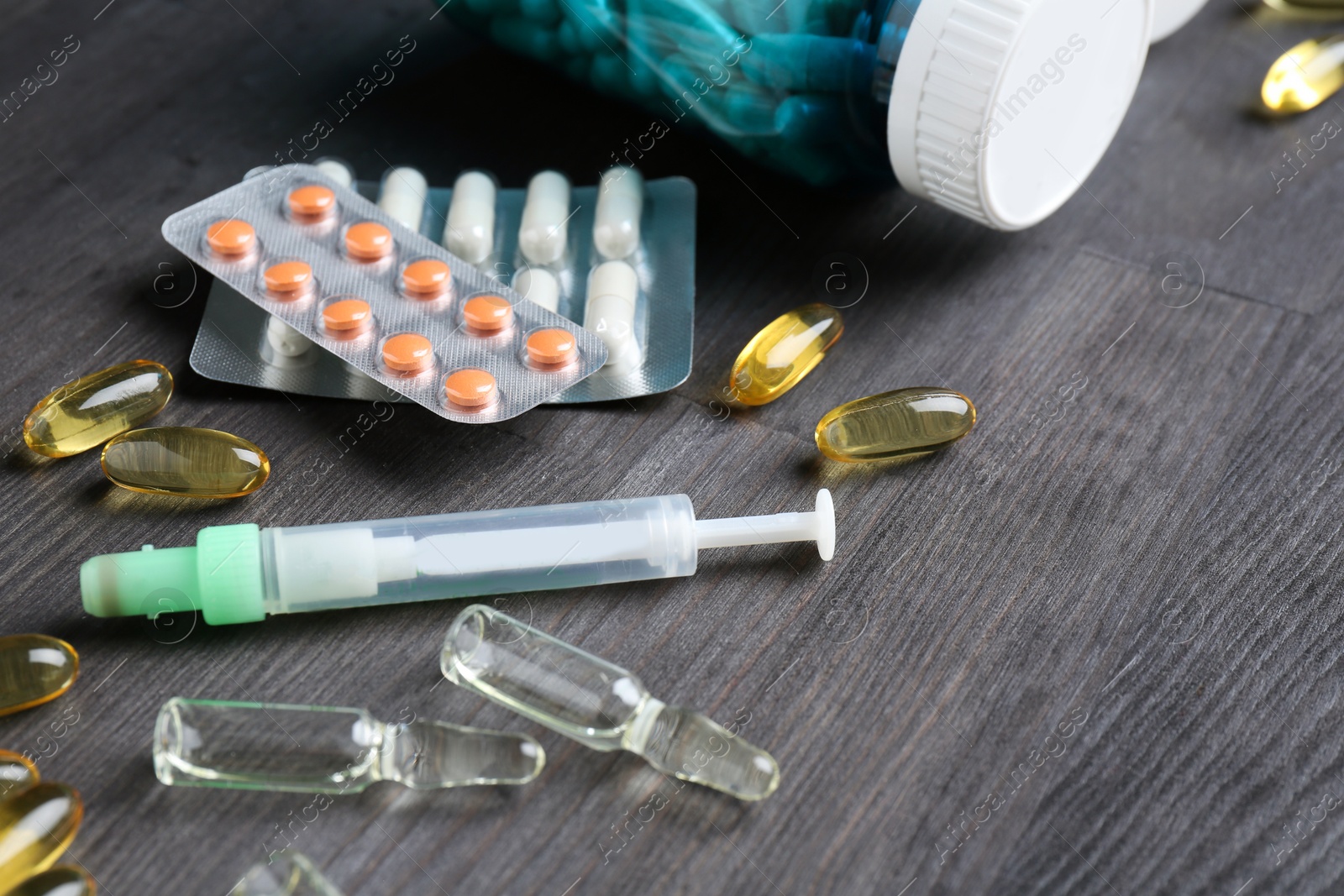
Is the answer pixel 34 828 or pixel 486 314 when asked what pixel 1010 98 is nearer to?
pixel 486 314

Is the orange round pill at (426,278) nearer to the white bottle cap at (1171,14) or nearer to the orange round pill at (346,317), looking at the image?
the orange round pill at (346,317)

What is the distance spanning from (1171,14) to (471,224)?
24.0 inches

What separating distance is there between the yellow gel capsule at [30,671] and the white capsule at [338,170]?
1.16ft

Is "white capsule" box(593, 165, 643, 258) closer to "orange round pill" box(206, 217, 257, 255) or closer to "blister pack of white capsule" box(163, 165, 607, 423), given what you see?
"blister pack of white capsule" box(163, 165, 607, 423)

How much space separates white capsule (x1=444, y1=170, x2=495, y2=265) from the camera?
0.72 meters

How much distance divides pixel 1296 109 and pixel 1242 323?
0.28 metres

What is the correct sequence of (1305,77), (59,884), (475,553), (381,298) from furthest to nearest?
(1305,77), (381,298), (475,553), (59,884)

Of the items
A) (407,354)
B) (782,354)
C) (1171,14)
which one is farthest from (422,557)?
(1171,14)

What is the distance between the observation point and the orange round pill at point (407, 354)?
2.03ft

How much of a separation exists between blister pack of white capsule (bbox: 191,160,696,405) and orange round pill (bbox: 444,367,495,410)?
5 centimetres

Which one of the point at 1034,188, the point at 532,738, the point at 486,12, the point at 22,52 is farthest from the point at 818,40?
the point at 22,52

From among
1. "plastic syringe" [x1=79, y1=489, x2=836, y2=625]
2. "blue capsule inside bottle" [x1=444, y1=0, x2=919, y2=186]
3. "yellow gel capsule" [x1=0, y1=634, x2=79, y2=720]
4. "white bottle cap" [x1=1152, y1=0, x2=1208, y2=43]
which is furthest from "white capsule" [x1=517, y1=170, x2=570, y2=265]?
"white bottle cap" [x1=1152, y1=0, x2=1208, y2=43]

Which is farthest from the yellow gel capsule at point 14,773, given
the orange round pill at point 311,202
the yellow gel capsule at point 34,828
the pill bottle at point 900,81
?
the pill bottle at point 900,81

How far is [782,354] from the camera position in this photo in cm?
67
